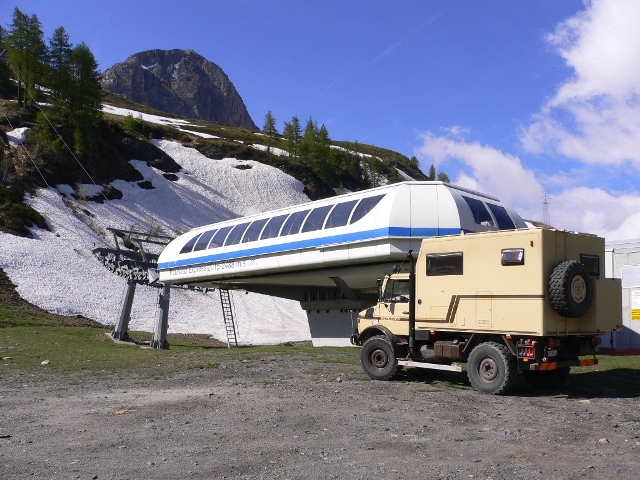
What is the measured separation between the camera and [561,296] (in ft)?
40.7

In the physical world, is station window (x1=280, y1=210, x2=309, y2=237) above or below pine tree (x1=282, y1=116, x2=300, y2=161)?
below

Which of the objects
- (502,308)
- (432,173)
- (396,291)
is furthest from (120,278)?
(432,173)

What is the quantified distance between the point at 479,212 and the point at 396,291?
6232 millimetres

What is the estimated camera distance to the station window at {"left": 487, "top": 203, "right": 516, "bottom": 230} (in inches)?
820

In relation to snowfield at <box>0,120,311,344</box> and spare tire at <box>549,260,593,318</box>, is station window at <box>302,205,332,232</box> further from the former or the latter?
snowfield at <box>0,120,311,344</box>

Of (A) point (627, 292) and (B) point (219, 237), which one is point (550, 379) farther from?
(B) point (219, 237)

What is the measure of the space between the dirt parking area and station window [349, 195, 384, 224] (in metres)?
7.35

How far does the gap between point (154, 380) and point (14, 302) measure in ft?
96.2

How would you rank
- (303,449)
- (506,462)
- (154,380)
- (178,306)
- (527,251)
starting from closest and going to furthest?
(506,462), (303,449), (527,251), (154,380), (178,306)

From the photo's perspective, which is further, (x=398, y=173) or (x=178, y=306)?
(x=398, y=173)

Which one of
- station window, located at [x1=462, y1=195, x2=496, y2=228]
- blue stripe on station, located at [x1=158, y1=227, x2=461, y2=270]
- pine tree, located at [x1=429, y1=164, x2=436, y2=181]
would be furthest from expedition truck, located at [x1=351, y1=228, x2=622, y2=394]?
pine tree, located at [x1=429, y1=164, x2=436, y2=181]

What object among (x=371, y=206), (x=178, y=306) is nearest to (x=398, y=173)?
(x=178, y=306)

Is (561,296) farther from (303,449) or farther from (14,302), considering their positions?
(14,302)

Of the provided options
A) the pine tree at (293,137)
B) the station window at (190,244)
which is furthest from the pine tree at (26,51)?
the station window at (190,244)
